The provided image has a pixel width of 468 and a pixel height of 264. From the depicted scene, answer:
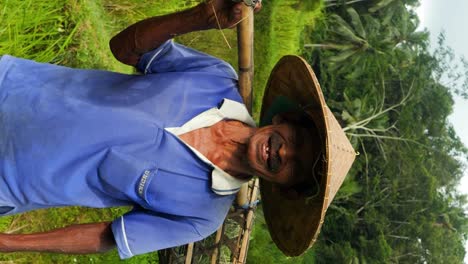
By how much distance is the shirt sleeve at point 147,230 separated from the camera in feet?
4.92

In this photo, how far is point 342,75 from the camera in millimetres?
8805

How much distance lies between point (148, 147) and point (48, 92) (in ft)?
1.10

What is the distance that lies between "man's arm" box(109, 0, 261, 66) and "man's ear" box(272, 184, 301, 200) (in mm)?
553

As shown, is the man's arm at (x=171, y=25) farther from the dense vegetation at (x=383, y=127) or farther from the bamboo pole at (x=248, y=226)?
the dense vegetation at (x=383, y=127)

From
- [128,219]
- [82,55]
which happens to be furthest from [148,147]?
[82,55]

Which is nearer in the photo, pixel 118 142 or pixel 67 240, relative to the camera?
pixel 118 142

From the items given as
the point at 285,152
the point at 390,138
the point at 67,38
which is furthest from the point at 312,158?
the point at 390,138

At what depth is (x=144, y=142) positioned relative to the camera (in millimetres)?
1379

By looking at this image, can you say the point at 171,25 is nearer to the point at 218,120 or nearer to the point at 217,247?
the point at 218,120

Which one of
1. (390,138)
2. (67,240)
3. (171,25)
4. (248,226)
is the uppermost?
(171,25)

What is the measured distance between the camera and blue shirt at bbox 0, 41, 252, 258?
1366mm

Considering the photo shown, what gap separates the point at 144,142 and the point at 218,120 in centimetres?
23

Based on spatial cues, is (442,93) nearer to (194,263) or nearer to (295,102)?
(194,263)

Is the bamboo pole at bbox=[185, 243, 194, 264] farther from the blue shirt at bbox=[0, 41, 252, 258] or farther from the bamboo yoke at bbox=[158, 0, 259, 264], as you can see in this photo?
the blue shirt at bbox=[0, 41, 252, 258]
